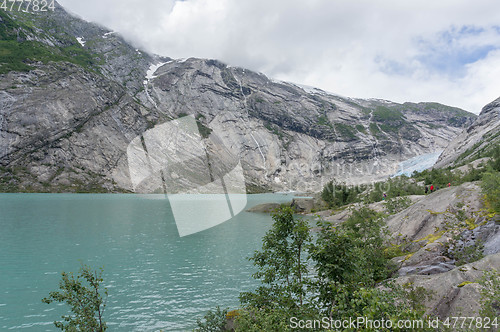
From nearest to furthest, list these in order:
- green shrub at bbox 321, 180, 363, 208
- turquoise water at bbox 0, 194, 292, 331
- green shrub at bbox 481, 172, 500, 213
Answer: green shrub at bbox 481, 172, 500, 213
turquoise water at bbox 0, 194, 292, 331
green shrub at bbox 321, 180, 363, 208

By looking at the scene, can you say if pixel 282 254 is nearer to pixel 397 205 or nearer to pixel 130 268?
pixel 130 268

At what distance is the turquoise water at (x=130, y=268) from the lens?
1841cm

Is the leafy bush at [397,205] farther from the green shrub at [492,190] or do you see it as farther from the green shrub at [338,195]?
the green shrub at [338,195]

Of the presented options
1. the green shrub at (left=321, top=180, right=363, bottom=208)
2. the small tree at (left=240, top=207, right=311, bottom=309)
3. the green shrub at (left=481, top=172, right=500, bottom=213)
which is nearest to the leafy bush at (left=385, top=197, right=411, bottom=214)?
the green shrub at (left=481, top=172, right=500, bottom=213)

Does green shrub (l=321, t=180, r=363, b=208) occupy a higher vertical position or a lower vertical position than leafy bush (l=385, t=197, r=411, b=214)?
higher

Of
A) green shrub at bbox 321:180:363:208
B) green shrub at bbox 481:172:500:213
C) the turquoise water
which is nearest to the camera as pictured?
green shrub at bbox 481:172:500:213

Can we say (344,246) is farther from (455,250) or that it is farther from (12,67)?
(12,67)

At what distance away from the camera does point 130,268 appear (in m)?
28.2

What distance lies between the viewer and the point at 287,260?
36.4ft

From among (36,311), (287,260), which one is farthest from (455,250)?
(36,311)

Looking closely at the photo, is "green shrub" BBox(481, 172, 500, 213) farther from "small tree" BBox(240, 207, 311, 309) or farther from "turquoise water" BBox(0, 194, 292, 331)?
"turquoise water" BBox(0, 194, 292, 331)

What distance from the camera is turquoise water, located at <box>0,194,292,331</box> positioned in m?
18.4

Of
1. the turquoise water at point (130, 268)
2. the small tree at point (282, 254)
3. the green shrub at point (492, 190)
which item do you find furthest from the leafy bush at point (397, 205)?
the small tree at point (282, 254)

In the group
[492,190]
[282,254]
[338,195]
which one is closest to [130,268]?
[282,254]
